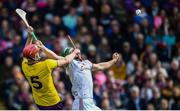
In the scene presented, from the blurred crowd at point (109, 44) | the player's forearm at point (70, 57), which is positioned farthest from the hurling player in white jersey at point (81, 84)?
the blurred crowd at point (109, 44)

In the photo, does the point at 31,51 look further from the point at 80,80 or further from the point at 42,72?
the point at 80,80

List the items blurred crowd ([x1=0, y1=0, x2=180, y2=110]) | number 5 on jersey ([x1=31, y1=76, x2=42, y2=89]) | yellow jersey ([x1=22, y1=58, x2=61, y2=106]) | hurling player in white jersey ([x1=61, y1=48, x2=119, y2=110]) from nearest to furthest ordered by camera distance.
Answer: yellow jersey ([x1=22, y1=58, x2=61, y2=106]) → number 5 on jersey ([x1=31, y1=76, x2=42, y2=89]) → hurling player in white jersey ([x1=61, y1=48, x2=119, y2=110]) → blurred crowd ([x1=0, y1=0, x2=180, y2=110])

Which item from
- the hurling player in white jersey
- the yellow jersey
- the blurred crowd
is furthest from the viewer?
the blurred crowd

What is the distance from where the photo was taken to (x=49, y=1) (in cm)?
2236

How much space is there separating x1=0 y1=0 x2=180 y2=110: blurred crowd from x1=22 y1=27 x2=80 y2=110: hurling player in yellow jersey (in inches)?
186

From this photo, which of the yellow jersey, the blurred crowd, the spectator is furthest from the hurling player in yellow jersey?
the spectator

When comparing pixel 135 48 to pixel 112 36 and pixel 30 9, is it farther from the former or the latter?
pixel 30 9

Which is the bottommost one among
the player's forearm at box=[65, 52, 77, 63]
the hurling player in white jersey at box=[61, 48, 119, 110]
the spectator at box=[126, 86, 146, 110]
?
the spectator at box=[126, 86, 146, 110]

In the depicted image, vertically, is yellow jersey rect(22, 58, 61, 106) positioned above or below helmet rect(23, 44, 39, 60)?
below

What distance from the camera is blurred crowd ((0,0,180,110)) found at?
20250 millimetres

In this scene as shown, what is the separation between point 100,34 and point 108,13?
0.89 meters

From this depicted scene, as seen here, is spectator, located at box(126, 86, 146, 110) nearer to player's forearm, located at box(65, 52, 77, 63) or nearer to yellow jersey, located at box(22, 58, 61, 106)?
yellow jersey, located at box(22, 58, 61, 106)

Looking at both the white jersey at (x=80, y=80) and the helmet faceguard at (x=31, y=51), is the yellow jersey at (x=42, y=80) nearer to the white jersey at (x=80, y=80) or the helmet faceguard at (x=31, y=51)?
the helmet faceguard at (x=31, y=51)

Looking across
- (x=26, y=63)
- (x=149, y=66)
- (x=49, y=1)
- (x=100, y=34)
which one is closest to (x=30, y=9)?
A: (x=49, y=1)
